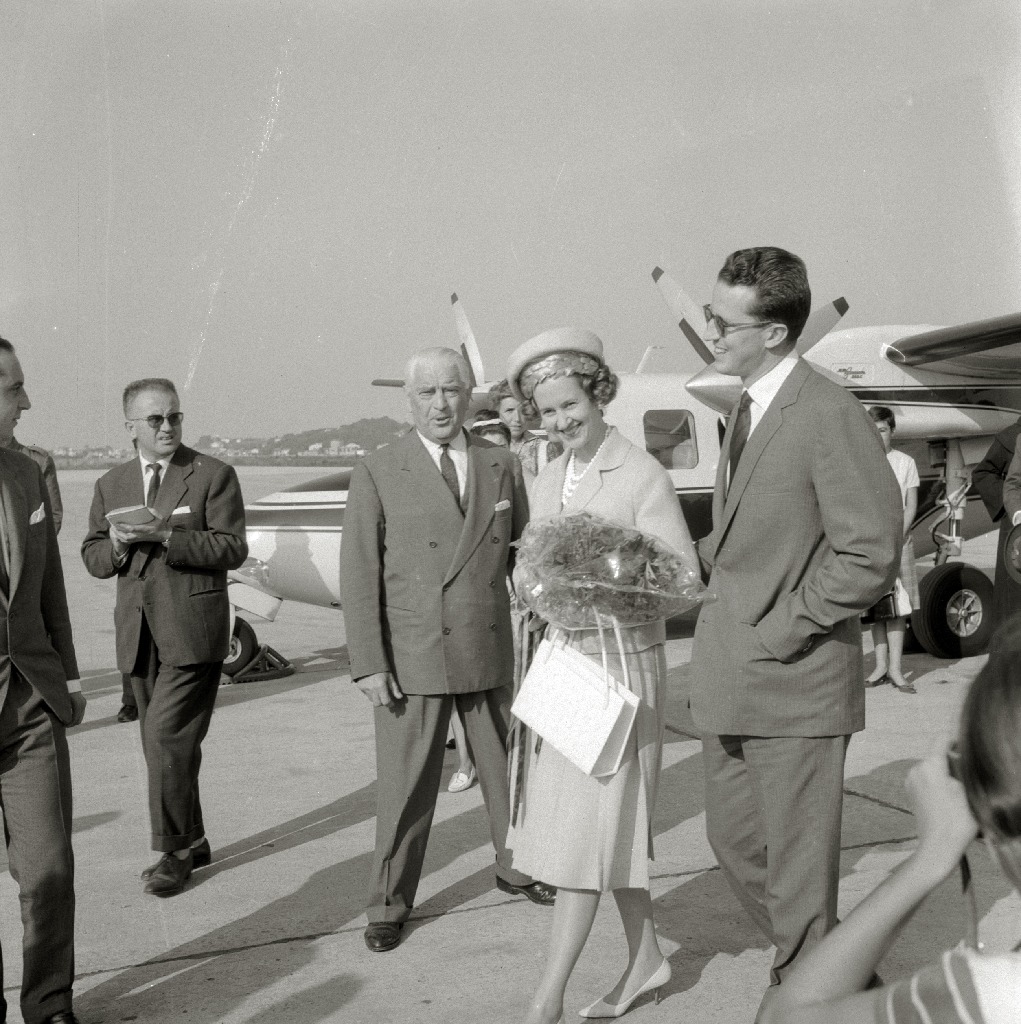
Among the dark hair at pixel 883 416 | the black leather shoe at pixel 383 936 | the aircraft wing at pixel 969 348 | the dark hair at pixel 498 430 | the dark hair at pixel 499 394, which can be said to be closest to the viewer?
the black leather shoe at pixel 383 936

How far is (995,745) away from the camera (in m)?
1.09

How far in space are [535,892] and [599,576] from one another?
5.35 feet

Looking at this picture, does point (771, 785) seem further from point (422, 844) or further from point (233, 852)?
point (233, 852)

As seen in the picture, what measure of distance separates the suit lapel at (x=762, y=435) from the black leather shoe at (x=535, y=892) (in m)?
1.77

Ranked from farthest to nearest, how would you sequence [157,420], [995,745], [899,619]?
[899,619]
[157,420]
[995,745]

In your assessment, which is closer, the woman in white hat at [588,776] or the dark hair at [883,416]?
the woman in white hat at [588,776]

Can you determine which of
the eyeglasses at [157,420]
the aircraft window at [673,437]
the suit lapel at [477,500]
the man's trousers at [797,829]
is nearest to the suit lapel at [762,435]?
the man's trousers at [797,829]

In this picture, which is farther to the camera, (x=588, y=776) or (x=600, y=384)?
(x=600, y=384)

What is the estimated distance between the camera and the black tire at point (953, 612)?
349 inches

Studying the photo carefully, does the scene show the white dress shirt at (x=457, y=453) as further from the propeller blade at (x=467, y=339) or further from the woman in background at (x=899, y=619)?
the propeller blade at (x=467, y=339)

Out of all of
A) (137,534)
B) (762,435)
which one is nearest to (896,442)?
(137,534)

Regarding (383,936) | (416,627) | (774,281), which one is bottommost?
(383,936)

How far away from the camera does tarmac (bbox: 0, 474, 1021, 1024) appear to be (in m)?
3.39

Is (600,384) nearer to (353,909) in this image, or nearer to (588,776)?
(588,776)
